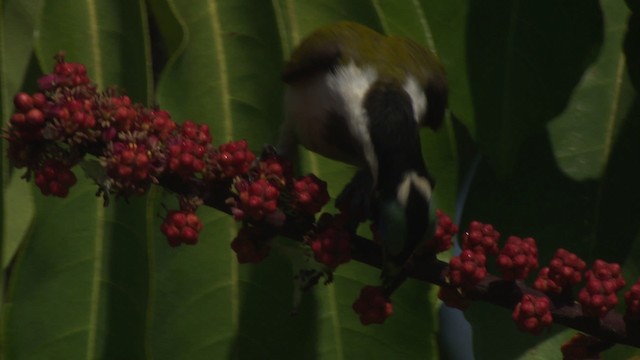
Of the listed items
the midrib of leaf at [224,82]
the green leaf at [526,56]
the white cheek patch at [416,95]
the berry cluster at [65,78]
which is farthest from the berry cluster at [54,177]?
the white cheek patch at [416,95]

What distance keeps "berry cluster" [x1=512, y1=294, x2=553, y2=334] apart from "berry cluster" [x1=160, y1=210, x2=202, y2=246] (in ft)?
1.85

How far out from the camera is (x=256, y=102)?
8.84 feet

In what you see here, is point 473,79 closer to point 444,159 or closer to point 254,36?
point 444,159

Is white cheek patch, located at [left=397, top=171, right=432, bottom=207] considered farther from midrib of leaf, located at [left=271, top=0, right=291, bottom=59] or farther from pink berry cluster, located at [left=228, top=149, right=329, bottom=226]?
midrib of leaf, located at [left=271, top=0, right=291, bottom=59]

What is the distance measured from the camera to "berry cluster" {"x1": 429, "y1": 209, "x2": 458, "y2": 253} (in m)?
2.37

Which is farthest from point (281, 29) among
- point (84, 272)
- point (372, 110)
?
point (84, 272)

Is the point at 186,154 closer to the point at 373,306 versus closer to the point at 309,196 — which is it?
the point at 309,196

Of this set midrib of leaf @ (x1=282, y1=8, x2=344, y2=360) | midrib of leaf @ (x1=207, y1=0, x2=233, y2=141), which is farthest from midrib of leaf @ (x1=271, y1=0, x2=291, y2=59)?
midrib of leaf @ (x1=207, y1=0, x2=233, y2=141)

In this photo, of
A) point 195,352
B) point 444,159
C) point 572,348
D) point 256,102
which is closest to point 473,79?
point 444,159

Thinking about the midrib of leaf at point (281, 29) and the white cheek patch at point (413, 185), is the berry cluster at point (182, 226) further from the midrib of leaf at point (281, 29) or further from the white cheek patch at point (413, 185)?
the midrib of leaf at point (281, 29)

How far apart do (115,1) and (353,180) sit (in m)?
0.60

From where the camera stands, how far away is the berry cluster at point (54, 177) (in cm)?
221

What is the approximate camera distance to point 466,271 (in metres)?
2.26

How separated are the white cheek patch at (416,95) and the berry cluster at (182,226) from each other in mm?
842
